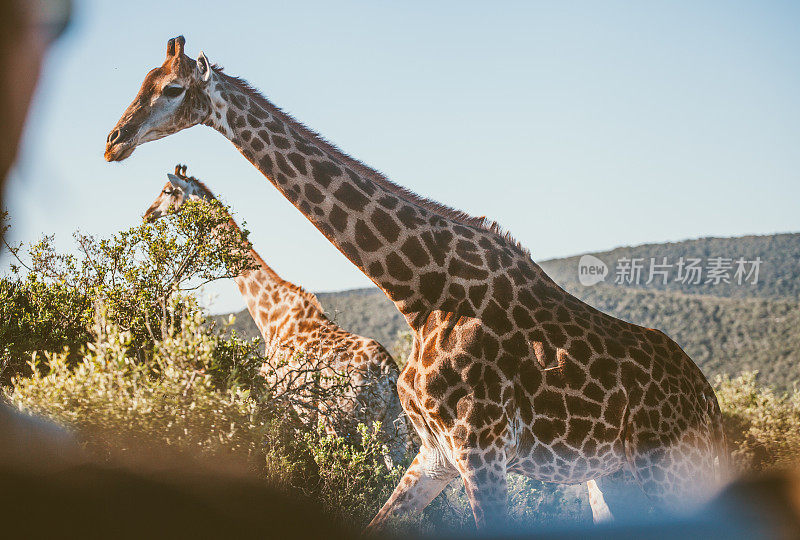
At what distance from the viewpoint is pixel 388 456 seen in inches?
202

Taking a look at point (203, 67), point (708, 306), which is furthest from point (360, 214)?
point (708, 306)

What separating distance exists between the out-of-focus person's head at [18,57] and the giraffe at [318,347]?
→ 3.72 feet

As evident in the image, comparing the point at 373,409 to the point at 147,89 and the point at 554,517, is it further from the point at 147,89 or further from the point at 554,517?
the point at 147,89

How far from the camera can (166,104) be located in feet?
12.8

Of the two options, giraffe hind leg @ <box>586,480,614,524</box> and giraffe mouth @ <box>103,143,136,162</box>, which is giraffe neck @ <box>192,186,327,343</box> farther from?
giraffe hind leg @ <box>586,480,614,524</box>

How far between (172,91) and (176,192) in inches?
80.1

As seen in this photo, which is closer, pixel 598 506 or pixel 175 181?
pixel 598 506

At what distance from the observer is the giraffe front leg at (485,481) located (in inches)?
136

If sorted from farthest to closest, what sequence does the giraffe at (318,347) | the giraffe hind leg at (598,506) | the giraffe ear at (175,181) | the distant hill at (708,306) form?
the distant hill at (708,306)
the giraffe ear at (175,181)
the giraffe at (318,347)
the giraffe hind leg at (598,506)

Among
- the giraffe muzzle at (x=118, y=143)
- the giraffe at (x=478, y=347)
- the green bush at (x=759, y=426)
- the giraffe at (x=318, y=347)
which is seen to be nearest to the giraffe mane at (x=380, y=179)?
the giraffe at (x=478, y=347)

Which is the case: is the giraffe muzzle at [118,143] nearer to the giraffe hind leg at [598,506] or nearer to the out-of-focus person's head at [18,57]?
the out-of-focus person's head at [18,57]

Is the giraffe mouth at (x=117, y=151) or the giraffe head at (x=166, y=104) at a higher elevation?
the giraffe head at (x=166, y=104)

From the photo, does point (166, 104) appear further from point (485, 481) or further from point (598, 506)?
point (598, 506)

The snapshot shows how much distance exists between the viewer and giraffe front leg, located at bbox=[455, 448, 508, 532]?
3.46 meters
